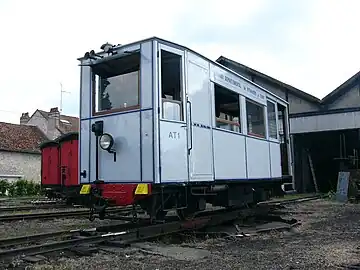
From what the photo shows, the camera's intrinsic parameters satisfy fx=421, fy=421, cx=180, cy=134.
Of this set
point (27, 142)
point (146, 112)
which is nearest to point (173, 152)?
point (146, 112)

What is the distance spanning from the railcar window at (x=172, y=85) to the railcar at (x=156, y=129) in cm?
2

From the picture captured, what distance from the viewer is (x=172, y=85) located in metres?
7.00

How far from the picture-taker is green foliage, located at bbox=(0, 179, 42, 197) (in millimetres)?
28297

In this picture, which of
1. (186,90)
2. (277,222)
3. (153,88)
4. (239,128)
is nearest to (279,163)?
(277,222)

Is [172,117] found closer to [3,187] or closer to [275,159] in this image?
[275,159]

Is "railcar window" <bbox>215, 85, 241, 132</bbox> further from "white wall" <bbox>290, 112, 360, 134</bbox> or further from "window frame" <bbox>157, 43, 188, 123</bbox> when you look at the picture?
"white wall" <bbox>290, 112, 360, 134</bbox>

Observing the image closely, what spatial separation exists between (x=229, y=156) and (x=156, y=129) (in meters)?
2.21

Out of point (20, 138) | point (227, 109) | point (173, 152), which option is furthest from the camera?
point (20, 138)

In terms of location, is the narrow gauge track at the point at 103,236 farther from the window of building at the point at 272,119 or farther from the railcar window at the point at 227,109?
the window of building at the point at 272,119

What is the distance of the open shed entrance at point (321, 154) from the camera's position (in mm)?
23344

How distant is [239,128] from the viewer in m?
8.52

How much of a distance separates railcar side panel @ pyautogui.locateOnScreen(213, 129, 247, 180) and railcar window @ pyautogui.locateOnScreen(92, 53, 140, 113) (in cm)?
172

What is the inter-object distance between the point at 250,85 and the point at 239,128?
53.1 inches

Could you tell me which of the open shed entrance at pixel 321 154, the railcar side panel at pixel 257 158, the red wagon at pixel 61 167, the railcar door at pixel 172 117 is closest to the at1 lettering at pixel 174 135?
the railcar door at pixel 172 117
